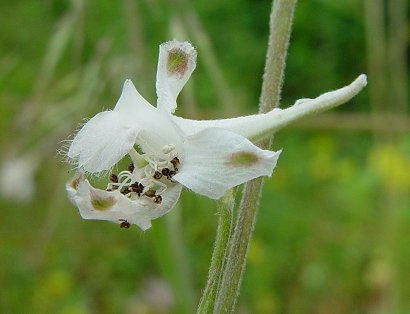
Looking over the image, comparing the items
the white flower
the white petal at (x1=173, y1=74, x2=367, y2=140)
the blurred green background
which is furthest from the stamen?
the blurred green background

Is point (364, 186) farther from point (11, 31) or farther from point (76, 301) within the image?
point (11, 31)

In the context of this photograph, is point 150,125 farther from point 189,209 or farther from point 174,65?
point 189,209

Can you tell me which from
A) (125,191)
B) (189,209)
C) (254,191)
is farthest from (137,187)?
(189,209)

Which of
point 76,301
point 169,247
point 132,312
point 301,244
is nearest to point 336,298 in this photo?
point 301,244

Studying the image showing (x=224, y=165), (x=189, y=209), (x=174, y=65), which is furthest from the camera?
(x=189, y=209)

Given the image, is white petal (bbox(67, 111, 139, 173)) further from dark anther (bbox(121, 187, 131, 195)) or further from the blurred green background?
the blurred green background

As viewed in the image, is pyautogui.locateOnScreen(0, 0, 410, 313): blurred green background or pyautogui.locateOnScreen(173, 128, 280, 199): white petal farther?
pyautogui.locateOnScreen(0, 0, 410, 313): blurred green background

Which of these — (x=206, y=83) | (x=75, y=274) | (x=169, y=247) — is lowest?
(x=169, y=247)
